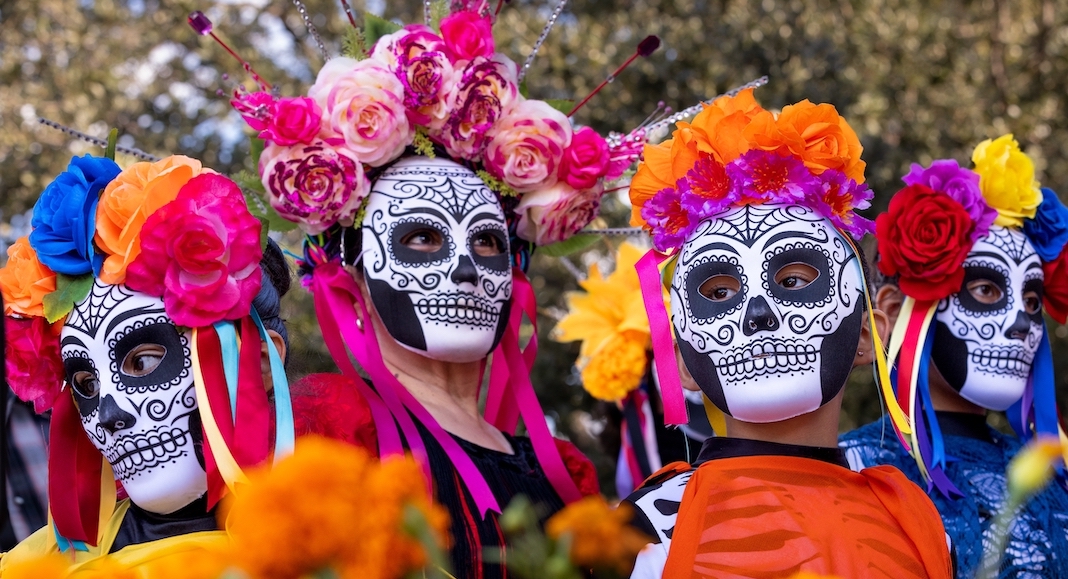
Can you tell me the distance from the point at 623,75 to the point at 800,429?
4885 mm

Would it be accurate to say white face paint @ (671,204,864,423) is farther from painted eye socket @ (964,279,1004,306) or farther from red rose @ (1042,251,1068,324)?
red rose @ (1042,251,1068,324)

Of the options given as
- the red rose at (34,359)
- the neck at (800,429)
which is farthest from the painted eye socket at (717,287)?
the red rose at (34,359)

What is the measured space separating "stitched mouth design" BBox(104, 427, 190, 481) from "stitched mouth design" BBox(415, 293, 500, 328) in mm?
858

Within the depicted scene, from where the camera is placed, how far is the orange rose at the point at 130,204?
2592mm

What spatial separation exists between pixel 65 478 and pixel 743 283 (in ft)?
5.39

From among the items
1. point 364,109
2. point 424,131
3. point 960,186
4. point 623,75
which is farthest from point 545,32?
point 623,75

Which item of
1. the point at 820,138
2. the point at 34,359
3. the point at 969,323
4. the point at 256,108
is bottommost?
the point at 969,323

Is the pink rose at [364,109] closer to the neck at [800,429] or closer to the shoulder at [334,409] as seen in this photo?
the shoulder at [334,409]

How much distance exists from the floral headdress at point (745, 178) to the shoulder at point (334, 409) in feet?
2.61

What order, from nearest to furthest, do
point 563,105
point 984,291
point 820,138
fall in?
point 820,138, point 984,291, point 563,105

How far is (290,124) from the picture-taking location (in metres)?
3.26

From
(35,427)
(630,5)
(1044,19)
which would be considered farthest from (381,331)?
(1044,19)

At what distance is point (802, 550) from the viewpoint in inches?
93.4

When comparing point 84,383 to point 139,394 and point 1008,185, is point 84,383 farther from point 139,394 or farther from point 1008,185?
point 1008,185
